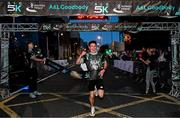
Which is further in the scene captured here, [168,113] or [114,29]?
[114,29]

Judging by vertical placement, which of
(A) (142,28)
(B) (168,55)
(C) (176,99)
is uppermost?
(A) (142,28)

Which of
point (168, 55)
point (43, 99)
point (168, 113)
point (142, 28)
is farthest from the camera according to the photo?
point (168, 55)

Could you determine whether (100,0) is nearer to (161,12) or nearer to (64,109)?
(161,12)

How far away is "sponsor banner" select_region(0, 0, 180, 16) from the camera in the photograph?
1429cm

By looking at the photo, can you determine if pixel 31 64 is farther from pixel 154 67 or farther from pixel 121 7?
pixel 154 67

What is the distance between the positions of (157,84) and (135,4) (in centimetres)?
506

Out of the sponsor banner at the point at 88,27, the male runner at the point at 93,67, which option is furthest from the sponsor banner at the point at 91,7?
the male runner at the point at 93,67

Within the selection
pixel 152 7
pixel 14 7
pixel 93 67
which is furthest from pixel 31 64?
pixel 152 7

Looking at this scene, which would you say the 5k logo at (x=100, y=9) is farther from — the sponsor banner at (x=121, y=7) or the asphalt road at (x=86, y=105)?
the asphalt road at (x=86, y=105)

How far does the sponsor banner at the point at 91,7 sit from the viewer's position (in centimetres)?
1429

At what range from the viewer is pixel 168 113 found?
11.2 m

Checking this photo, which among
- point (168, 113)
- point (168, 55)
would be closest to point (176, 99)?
point (168, 113)

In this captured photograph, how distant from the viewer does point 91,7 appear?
47.0 ft

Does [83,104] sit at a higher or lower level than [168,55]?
lower
